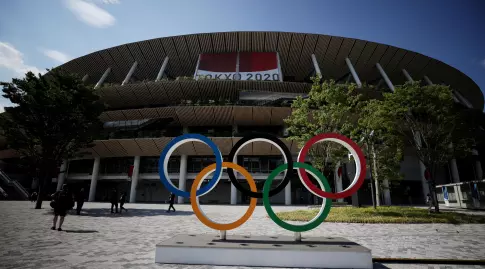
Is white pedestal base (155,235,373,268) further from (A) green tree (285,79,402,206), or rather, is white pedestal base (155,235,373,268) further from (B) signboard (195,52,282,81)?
(B) signboard (195,52,282,81)

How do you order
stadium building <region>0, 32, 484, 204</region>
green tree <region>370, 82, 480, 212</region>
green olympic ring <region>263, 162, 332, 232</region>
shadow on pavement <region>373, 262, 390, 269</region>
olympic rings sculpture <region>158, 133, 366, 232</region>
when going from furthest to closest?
stadium building <region>0, 32, 484, 204</region> → green tree <region>370, 82, 480, 212</region> → olympic rings sculpture <region>158, 133, 366, 232</region> → green olympic ring <region>263, 162, 332, 232</region> → shadow on pavement <region>373, 262, 390, 269</region>

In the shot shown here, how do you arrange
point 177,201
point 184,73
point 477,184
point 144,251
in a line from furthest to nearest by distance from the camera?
point 184,73 < point 177,201 < point 477,184 < point 144,251

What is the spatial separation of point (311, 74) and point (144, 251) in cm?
3619

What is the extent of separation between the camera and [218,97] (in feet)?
105

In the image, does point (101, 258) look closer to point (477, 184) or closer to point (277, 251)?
point (277, 251)

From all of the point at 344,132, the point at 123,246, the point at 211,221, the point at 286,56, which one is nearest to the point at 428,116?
the point at 344,132

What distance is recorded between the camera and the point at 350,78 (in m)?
36.1

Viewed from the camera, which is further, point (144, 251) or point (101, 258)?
point (144, 251)

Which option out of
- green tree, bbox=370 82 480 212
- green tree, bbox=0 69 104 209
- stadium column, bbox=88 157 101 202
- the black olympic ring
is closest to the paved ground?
the black olympic ring

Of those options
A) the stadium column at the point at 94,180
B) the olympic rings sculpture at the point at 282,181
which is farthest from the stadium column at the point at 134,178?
the olympic rings sculpture at the point at 282,181

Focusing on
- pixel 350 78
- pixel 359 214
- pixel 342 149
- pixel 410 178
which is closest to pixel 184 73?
pixel 350 78

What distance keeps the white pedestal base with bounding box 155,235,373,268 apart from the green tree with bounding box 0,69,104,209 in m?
16.7

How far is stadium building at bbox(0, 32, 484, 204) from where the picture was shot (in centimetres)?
2892

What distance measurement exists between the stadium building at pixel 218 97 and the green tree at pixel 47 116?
32.8 feet
